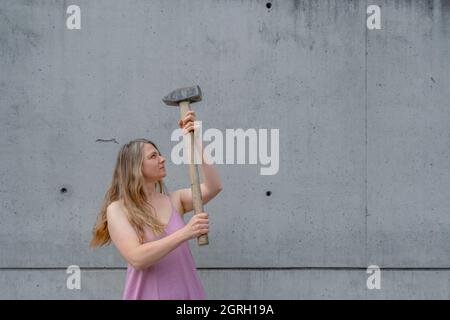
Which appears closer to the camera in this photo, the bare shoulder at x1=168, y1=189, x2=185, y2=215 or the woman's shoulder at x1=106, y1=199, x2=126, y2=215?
the woman's shoulder at x1=106, y1=199, x2=126, y2=215

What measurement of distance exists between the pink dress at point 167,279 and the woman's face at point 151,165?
0.23 meters

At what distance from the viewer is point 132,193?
3.70m

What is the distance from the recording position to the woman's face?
3736mm

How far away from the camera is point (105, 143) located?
5062mm

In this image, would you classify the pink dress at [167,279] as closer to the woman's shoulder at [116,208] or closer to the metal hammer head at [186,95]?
the woman's shoulder at [116,208]

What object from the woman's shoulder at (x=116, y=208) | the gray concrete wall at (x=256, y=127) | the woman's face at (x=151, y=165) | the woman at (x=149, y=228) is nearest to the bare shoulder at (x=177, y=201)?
the woman at (x=149, y=228)

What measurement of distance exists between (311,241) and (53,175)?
1.73m

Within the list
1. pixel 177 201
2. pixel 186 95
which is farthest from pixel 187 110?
pixel 177 201

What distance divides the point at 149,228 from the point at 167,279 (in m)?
0.25

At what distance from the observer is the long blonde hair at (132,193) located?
11.8 ft

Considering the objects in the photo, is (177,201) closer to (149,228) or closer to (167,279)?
(149,228)

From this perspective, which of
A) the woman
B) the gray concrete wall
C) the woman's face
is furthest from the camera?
the gray concrete wall

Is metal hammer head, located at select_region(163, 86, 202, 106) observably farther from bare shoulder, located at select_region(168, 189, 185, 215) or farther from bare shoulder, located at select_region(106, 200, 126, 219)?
bare shoulder, located at select_region(106, 200, 126, 219)

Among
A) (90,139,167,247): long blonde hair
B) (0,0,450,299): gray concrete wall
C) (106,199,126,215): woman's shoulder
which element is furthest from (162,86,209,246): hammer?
(0,0,450,299): gray concrete wall
